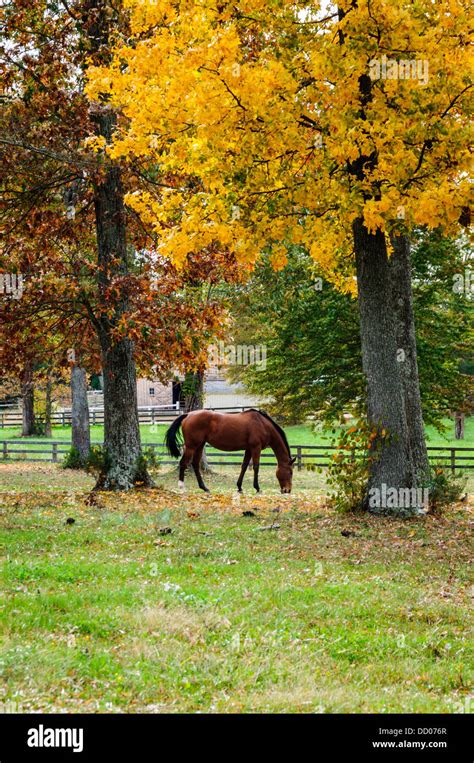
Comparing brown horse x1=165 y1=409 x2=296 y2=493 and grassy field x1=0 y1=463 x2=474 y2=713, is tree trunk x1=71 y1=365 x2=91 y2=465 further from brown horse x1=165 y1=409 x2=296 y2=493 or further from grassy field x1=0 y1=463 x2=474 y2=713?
grassy field x1=0 y1=463 x2=474 y2=713

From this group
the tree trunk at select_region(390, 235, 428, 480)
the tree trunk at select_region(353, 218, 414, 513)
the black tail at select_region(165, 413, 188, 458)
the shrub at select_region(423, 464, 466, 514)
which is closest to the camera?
the tree trunk at select_region(353, 218, 414, 513)

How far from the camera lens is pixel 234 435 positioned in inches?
750

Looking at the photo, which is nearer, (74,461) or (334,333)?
(334,333)

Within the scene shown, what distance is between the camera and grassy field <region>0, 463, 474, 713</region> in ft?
17.0

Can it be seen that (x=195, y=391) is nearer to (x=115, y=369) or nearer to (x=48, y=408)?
(x=115, y=369)

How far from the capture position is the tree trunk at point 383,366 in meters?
11.9

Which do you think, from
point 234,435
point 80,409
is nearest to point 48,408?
point 80,409

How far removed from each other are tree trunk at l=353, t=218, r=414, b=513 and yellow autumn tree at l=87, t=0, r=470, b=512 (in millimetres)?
19

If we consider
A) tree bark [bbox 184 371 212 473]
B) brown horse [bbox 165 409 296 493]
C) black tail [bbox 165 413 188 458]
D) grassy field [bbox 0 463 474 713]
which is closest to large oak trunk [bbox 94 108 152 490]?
black tail [bbox 165 413 188 458]

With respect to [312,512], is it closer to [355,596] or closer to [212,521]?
Result: [212,521]

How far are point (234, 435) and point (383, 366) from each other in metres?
7.69

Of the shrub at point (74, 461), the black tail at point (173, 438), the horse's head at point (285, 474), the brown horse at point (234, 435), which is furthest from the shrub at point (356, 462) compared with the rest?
the shrub at point (74, 461)

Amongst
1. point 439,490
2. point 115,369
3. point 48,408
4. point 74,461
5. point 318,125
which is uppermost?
point 318,125
